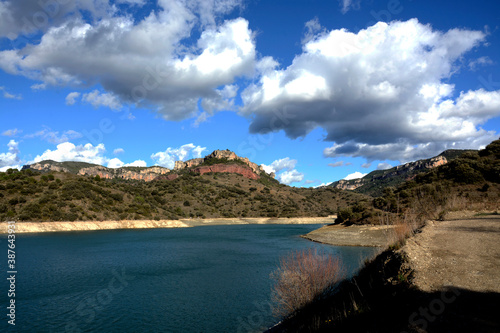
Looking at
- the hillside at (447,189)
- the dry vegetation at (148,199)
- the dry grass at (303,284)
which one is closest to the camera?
the dry grass at (303,284)

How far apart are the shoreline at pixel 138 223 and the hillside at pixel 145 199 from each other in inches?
73.9

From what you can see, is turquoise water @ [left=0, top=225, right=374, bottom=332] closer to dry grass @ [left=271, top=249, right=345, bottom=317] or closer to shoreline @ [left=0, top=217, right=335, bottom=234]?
dry grass @ [left=271, top=249, right=345, bottom=317]

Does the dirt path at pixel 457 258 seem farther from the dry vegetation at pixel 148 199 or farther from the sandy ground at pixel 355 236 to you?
the dry vegetation at pixel 148 199

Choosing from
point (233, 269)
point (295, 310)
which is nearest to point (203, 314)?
point (295, 310)

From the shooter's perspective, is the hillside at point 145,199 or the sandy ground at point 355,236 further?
the hillside at point 145,199

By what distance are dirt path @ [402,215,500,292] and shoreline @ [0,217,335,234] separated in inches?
3184

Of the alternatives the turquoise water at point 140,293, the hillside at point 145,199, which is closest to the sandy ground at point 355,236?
the turquoise water at point 140,293

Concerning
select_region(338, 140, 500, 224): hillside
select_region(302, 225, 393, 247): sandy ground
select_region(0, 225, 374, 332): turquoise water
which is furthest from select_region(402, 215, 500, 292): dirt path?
select_region(302, 225, 393, 247): sandy ground

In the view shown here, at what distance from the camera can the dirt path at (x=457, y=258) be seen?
998cm

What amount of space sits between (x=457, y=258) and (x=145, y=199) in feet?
373

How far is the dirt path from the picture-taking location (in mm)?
9984

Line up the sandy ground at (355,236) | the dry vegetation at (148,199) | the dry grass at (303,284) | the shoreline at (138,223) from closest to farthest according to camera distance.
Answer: the dry grass at (303,284) → the sandy ground at (355,236) → the shoreline at (138,223) → the dry vegetation at (148,199)

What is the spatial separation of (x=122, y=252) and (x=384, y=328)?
42.2 metres

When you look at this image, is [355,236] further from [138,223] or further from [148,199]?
[148,199]
